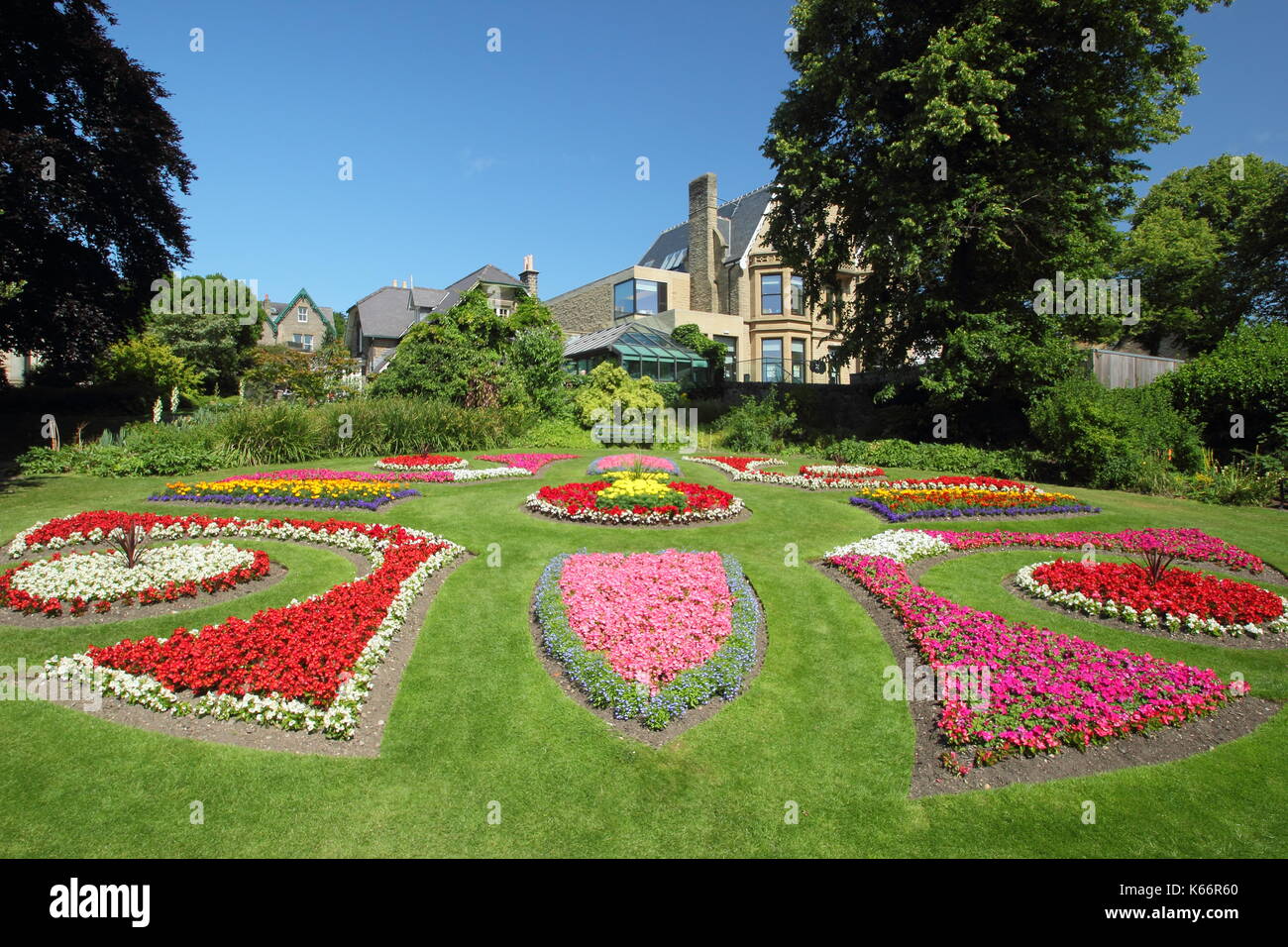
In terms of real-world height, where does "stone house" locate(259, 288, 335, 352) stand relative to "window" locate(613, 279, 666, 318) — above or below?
above

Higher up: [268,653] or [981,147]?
[981,147]

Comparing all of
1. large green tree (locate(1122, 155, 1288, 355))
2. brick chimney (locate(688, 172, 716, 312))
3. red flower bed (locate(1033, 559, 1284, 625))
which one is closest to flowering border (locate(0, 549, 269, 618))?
red flower bed (locate(1033, 559, 1284, 625))

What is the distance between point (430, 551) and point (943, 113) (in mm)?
17952

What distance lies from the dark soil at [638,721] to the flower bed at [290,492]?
280 inches

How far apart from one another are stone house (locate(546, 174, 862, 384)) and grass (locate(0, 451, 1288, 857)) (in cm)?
2903

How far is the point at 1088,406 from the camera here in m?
15.7

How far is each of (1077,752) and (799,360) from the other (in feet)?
110

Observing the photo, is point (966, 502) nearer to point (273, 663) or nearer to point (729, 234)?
point (273, 663)

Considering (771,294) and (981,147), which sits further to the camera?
(771,294)

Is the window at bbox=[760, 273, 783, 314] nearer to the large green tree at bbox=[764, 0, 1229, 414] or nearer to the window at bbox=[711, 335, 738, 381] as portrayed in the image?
the window at bbox=[711, 335, 738, 381]

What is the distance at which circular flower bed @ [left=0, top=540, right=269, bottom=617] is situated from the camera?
23.7 ft

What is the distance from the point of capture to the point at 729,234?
129ft

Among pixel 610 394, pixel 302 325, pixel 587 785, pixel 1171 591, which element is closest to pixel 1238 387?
pixel 1171 591
